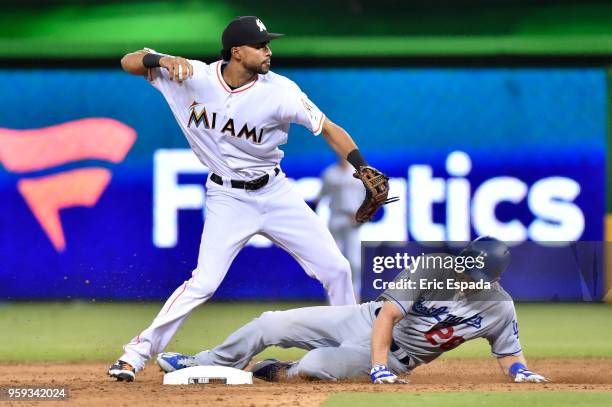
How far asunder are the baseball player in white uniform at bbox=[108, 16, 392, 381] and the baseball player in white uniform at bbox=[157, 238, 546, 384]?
0.59 ft

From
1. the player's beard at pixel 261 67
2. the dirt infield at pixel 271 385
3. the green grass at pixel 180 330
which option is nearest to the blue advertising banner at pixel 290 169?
the green grass at pixel 180 330

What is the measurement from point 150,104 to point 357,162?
14.0 feet

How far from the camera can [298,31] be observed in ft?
34.9

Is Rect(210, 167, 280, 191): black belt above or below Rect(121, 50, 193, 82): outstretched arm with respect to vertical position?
below

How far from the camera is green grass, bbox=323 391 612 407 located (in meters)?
5.32

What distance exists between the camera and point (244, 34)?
6457 millimetres

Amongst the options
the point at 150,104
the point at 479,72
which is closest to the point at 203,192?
the point at 150,104

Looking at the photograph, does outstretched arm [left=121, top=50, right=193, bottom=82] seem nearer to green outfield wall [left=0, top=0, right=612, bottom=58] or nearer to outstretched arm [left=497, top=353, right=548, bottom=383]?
outstretched arm [left=497, top=353, right=548, bottom=383]

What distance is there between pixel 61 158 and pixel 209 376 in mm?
4355

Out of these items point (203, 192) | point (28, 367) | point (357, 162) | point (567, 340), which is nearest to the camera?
point (357, 162)

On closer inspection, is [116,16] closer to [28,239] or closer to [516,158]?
[28,239]

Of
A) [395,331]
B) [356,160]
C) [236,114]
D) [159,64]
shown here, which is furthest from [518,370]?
[159,64]

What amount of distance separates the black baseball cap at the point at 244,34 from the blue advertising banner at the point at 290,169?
12.0ft

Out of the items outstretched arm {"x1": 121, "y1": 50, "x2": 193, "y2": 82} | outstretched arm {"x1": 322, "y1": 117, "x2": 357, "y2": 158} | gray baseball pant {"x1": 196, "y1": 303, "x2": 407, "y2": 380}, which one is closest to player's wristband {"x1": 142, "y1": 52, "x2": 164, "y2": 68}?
outstretched arm {"x1": 121, "y1": 50, "x2": 193, "y2": 82}
